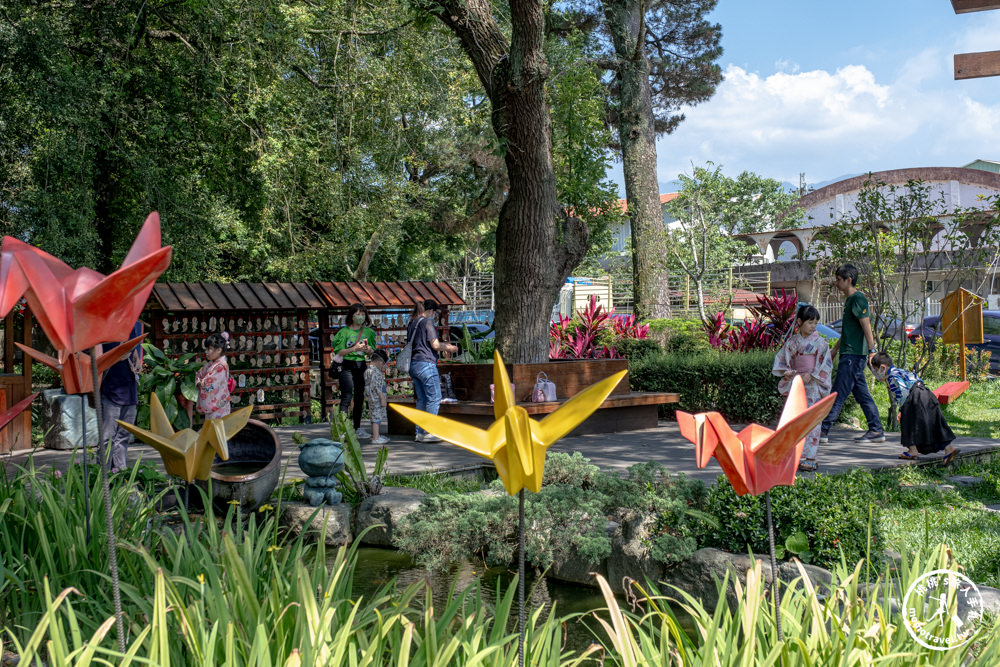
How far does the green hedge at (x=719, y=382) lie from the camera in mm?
10852

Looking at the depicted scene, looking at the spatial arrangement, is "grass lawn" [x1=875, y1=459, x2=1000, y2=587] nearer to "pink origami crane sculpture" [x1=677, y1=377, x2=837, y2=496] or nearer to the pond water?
the pond water

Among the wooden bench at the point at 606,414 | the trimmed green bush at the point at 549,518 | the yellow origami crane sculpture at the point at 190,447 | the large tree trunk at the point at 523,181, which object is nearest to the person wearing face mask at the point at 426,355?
the wooden bench at the point at 606,414

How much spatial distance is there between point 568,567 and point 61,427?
7531mm

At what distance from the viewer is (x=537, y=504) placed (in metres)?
5.27

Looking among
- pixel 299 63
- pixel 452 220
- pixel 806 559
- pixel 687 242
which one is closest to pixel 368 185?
pixel 299 63

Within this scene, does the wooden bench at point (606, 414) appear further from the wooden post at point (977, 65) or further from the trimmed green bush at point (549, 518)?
the wooden post at point (977, 65)

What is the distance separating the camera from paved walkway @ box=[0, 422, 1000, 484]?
7645 millimetres

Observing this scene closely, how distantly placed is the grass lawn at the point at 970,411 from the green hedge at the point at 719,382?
100 centimetres

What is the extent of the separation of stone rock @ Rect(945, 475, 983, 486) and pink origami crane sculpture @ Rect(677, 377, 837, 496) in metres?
5.93

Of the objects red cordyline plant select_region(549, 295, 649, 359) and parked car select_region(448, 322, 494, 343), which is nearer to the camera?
red cordyline plant select_region(549, 295, 649, 359)

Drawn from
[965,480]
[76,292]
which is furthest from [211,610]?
[965,480]

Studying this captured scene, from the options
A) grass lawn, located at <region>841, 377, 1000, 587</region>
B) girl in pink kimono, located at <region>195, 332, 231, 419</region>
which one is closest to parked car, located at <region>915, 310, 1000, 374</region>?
grass lawn, located at <region>841, 377, 1000, 587</region>

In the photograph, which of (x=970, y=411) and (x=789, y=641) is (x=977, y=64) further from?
(x=970, y=411)

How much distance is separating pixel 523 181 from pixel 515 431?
844 cm
